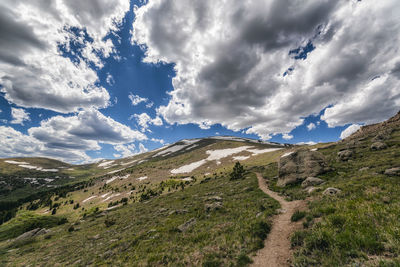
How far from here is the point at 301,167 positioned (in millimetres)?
25750

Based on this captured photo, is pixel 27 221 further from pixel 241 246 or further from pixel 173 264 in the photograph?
pixel 241 246

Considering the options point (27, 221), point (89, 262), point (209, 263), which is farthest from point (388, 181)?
point (27, 221)

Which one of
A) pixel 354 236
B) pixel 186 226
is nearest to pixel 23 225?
pixel 186 226

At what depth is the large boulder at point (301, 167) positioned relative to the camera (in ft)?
79.6

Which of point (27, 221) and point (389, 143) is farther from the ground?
point (389, 143)

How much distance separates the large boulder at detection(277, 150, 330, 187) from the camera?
24.3m

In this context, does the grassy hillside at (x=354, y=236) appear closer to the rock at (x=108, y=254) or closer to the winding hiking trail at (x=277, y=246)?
the winding hiking trail at (x=277, y=246)

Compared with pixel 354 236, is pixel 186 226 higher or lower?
lower

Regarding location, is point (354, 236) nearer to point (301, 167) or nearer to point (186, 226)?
point (186, 226)

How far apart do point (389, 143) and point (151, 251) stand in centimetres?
4826

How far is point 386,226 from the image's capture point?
21.3ft

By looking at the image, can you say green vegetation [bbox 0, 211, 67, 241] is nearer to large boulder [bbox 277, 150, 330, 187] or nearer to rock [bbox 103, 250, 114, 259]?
rock [bbox 103, 250, 114, 259]

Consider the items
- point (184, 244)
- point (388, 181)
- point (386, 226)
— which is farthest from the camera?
point (388, 181)

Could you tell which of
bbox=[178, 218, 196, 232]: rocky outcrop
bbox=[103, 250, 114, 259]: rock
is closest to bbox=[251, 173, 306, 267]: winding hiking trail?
bbox=[178, 218, 196, 232]: rocky outcrop
